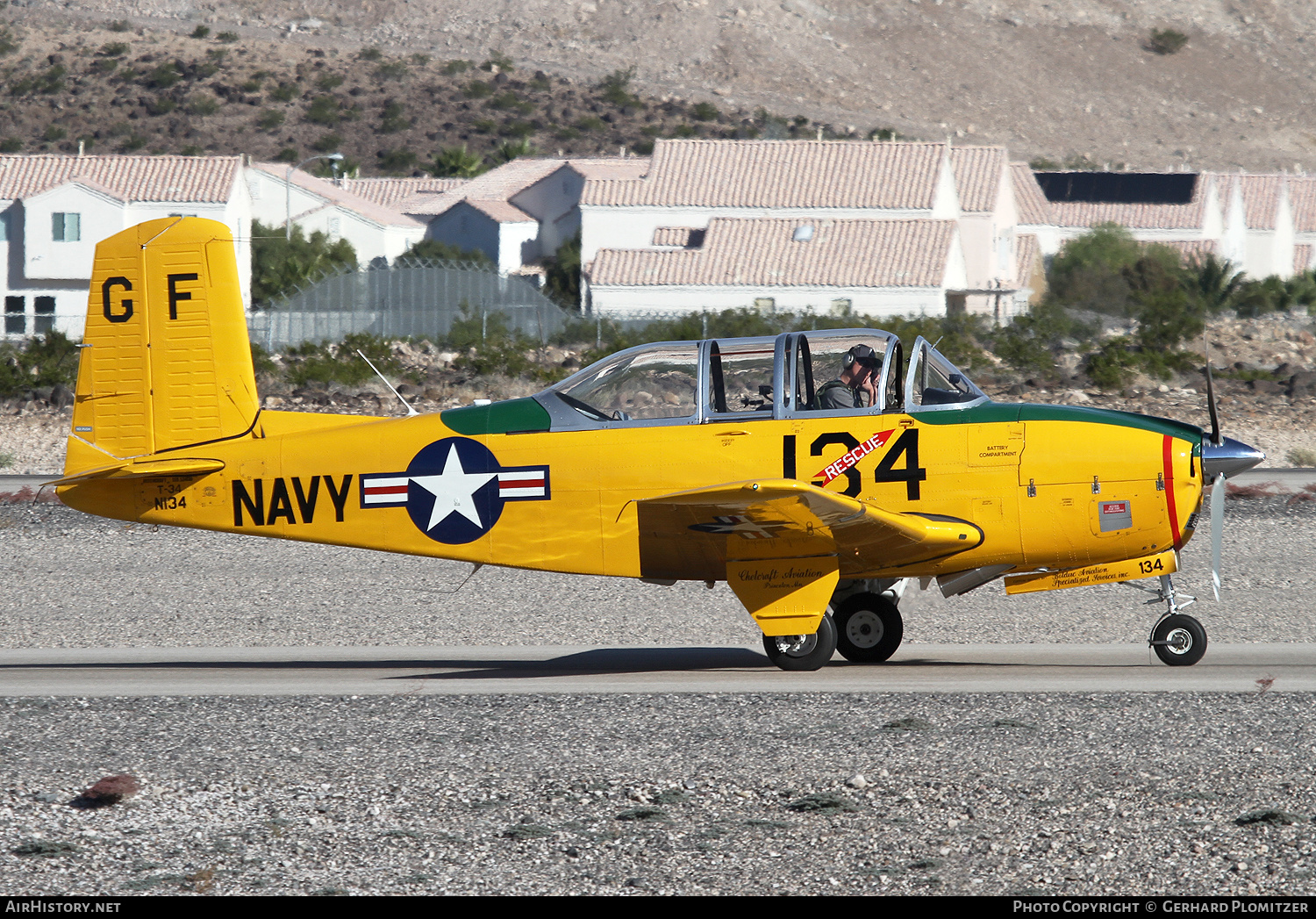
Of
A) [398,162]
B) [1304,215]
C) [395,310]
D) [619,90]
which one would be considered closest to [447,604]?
[395,310]

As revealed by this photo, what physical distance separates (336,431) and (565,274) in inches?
1824

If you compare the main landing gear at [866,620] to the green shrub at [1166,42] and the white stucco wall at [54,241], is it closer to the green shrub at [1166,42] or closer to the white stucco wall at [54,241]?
the white stucco wall at [54,241]

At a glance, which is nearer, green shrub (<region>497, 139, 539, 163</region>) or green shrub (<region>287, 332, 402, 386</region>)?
green shrub (<region>287, 332, 402, 386</region>)

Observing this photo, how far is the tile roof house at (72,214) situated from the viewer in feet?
162

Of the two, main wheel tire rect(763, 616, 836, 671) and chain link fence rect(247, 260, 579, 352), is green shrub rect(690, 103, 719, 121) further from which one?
main wheel tire rect(763, 616, 836, 671)

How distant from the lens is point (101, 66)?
97.2 meters

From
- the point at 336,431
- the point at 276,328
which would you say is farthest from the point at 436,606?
the point at 276,328

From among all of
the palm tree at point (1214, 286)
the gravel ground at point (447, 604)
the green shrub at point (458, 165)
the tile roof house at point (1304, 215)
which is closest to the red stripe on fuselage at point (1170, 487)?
the gravel ground at point (447, 604)

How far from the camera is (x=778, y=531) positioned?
9.59 metres

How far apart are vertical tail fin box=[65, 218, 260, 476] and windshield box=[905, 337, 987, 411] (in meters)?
4.84

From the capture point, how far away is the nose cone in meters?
9.52

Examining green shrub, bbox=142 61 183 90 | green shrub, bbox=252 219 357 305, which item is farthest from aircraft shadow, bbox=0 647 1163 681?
green shrub, bbox=142 61 183 90

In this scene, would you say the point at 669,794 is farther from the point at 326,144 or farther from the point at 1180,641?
the point at 326,144

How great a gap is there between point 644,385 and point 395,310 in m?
28.1
